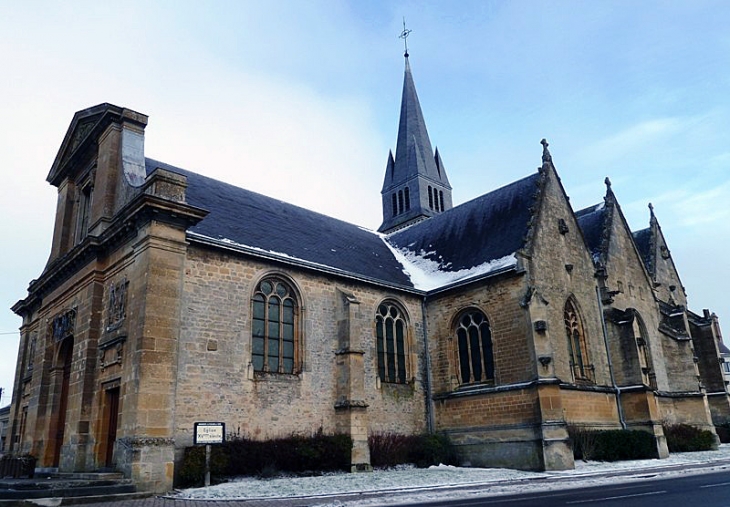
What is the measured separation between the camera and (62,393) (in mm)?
19422

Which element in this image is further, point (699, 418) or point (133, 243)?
point (699, 418)

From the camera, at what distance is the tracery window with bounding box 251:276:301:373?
60.5ft

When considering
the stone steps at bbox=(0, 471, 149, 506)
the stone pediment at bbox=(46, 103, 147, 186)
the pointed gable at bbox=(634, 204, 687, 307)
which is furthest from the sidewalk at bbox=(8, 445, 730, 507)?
the pointed gable at bbox=(634, 204, 687, 307)

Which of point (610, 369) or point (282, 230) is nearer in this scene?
point (282, 230)

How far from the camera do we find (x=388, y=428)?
20.9 meters

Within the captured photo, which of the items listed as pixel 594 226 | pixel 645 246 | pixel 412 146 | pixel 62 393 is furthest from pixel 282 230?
pixel 412 146

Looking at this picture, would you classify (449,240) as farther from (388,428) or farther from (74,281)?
(74,281)

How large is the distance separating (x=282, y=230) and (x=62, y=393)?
979 cm

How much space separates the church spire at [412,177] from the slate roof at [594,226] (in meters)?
18.1

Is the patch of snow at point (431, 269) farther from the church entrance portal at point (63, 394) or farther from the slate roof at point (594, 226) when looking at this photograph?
the church entrance portal at point (63, 394)

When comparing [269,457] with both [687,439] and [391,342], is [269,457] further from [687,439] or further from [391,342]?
[687,439]

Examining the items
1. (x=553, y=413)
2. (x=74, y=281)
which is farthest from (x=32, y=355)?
(x=553, y=413)

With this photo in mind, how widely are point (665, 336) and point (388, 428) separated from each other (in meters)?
15.8

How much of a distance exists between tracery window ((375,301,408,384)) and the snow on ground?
4456mm
